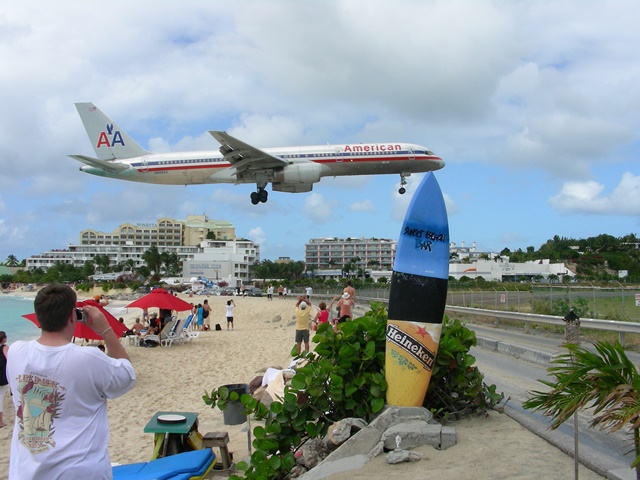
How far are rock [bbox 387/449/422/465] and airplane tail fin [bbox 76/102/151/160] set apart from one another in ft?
97.9

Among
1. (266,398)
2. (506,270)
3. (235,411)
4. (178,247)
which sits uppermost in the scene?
(178,247)

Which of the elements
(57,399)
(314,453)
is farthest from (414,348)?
(57,399)

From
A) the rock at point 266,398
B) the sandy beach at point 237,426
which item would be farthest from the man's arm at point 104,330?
the rock at point 266,398

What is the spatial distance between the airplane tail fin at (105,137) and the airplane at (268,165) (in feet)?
1.31

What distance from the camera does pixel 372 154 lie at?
1191 inches

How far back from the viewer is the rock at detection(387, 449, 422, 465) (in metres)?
4.73

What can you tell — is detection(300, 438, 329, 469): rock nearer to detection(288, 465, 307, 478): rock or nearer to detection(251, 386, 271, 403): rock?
detection(288, 465, 307, 478): rock

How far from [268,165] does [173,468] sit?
23.8m

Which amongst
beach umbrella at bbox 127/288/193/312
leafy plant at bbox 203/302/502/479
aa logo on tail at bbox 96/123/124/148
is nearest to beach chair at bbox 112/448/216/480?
leafy plant at bbox 203/302/502/479

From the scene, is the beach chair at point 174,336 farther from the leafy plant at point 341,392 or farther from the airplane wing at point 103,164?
the leafy plant at point 341,392

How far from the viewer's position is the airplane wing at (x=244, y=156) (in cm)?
2727

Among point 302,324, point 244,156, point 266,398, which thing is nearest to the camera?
point 266,398

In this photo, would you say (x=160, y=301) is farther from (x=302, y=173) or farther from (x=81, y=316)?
(x=81, y=316)

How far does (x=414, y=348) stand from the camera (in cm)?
568
